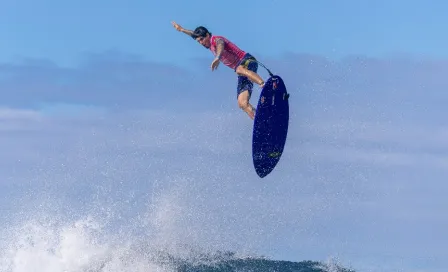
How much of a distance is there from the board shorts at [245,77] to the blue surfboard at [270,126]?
37cm

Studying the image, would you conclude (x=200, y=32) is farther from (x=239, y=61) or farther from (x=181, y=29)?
(x=239, y=61)

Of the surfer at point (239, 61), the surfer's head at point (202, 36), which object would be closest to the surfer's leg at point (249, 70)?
the surfer at point (239, 61)

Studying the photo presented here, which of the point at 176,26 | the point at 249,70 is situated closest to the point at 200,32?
the point at 176,26

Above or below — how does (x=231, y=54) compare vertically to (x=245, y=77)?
above

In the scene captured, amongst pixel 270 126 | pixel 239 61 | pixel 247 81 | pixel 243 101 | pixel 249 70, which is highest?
pixel 239 61

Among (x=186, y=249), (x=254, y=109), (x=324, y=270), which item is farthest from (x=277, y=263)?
(x=254, y=109)

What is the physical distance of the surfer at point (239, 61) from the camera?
1323cm

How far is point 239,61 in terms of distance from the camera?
13.7 m

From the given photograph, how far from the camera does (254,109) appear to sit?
45.1 feet

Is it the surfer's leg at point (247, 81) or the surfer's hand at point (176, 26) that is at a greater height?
the surfer's hand at point (176, 26)

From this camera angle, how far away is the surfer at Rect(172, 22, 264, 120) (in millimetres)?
13227

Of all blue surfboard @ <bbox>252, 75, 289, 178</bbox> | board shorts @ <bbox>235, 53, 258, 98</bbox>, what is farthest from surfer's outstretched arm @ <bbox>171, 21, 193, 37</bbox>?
blue surfboard @ <bbox>252, 75, 289, 178</bbox>

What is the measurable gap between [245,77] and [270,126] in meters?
1.22

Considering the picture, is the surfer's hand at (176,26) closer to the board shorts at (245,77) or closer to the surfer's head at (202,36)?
the surfer's head at (202,36)
